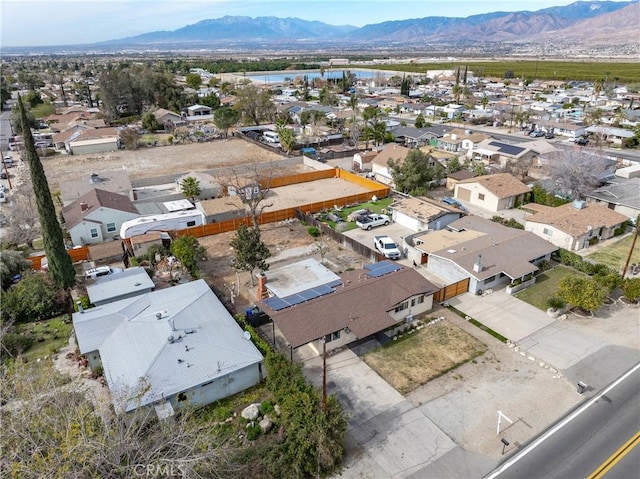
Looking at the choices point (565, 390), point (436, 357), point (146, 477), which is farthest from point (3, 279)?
point (565, 390)

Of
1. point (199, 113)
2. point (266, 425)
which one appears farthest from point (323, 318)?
point (199, 113)

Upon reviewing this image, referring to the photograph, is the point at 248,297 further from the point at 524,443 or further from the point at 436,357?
the point at 524,443

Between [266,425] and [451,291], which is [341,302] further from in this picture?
[451,291]

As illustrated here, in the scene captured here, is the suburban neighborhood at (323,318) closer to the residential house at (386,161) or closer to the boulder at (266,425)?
the boulder at (266,425)

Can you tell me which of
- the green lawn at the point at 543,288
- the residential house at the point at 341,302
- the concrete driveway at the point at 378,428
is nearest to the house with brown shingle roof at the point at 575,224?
the green lawn at the point at 543,288

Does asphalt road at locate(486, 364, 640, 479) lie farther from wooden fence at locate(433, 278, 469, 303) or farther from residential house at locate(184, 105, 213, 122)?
residential house at locate(184, 105, 213, 122)

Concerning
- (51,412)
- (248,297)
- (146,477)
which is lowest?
(248,297)

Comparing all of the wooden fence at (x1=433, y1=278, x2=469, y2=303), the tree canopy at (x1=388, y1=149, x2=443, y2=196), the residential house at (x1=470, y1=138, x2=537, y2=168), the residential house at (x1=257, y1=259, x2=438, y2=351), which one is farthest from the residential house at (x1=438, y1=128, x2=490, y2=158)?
the residential house at (x1=257, y1=259, x2=438, y2=351)

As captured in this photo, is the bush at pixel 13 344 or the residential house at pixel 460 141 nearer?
the bush at pixel 13 344
